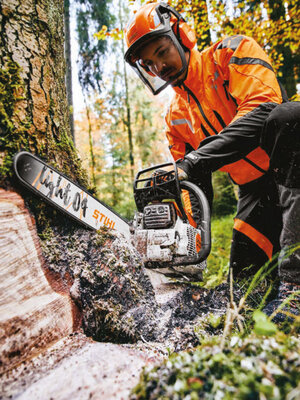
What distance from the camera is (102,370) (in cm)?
72

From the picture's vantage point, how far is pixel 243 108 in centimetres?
148

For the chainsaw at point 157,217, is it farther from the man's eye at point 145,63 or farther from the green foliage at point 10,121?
the man's eye at point 145,63

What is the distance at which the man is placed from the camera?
1369 mm

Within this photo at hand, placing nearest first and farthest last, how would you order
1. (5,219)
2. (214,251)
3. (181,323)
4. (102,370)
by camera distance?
(102,370), (5,219), (181,323), (214,251)

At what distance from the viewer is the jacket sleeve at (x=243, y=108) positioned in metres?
1.41

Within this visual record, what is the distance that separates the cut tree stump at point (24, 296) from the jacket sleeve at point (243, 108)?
950 millimetres

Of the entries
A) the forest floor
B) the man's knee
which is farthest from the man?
the forest floor

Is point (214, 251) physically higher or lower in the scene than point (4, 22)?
lower

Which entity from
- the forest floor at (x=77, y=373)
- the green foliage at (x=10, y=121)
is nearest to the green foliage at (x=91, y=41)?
the green foliage at (x=10, y=121)

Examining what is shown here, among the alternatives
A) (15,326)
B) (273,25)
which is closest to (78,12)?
(273,25)

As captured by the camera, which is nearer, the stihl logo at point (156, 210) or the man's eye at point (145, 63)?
the stihl logo at point (156, 210)

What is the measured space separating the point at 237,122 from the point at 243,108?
0.46 ft

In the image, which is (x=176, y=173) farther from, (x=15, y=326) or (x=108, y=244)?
(x=15, y=326)

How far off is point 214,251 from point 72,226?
10.7ft
